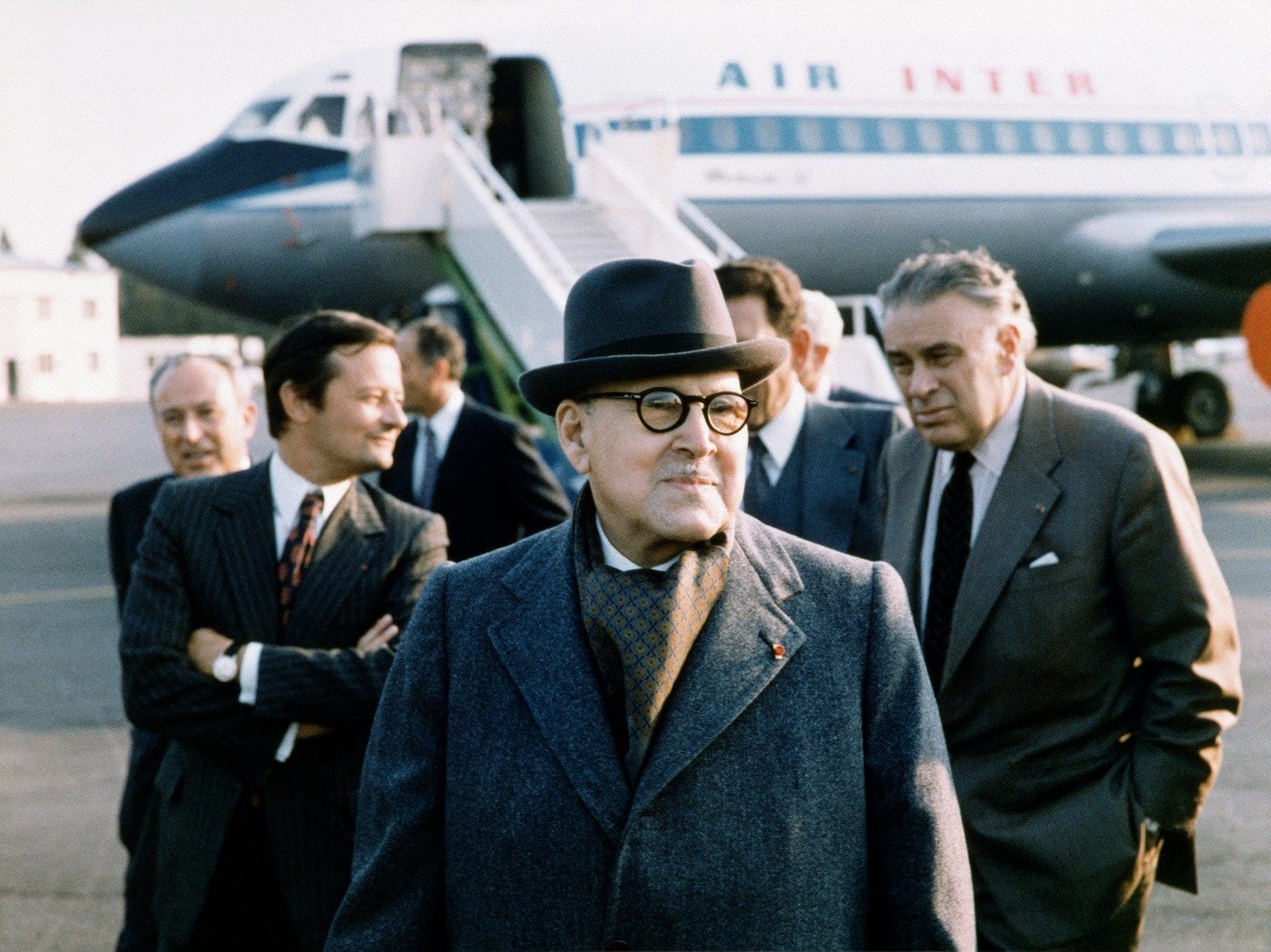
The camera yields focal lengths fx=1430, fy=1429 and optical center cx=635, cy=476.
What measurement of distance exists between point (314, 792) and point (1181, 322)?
701 inches

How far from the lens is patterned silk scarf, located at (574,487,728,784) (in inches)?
72.1

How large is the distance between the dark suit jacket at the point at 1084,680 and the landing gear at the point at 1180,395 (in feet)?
62.6

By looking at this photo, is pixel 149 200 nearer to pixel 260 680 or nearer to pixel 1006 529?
pixel 260 680

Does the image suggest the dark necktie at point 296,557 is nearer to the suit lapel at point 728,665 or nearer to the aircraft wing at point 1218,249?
the suit lapel at point 728,665

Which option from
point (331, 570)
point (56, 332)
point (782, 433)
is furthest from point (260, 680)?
point (56, 332)

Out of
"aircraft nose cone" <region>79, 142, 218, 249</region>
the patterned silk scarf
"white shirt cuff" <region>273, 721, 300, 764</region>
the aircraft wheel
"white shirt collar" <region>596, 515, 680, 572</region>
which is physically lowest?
"white shirt cuff" <region>273, 721, 300, 764</region>

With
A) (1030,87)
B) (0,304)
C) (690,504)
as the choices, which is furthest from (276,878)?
(0,304)

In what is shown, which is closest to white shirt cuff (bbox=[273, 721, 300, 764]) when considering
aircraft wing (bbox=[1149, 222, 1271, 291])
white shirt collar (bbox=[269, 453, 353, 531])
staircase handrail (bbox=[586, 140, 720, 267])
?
white shirt collar (bbox=[269, 453, 353, 531])

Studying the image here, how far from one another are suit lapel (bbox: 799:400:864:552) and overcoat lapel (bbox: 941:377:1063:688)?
62 centimetres

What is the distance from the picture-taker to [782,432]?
A: 3643 millimetres

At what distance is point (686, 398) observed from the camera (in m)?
1.86

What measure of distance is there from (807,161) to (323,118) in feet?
16.8

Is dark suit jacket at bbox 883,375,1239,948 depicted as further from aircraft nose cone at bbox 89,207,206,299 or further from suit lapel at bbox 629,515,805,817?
aircraft nose cone at bbox 89,207,206,299

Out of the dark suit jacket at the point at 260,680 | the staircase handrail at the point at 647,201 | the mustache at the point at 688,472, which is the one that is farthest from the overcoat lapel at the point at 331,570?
the staircase handrail at the point at 647,201
